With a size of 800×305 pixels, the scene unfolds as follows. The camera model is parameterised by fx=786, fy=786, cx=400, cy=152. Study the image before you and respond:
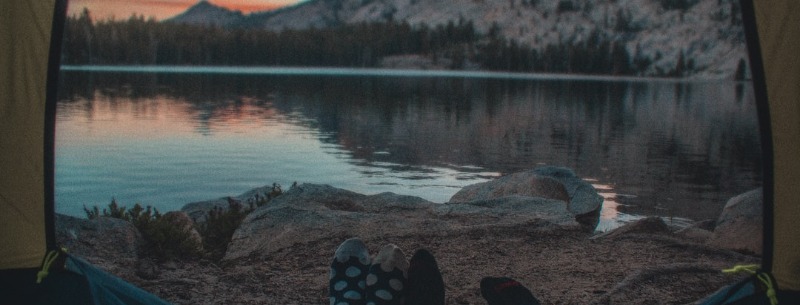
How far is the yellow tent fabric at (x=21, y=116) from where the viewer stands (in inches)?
153

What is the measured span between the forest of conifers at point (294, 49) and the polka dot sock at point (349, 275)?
12278cm

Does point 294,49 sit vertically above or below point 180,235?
above

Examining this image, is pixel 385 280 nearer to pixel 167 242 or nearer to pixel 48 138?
pixel 48 138

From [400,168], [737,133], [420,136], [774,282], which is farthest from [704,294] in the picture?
[737,133]

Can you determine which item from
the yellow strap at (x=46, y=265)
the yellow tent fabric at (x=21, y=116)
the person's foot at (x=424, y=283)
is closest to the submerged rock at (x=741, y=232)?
A: the person's foot at (x=424, y=283)

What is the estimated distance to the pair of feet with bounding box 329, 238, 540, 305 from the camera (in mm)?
4590

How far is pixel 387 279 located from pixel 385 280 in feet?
0.06

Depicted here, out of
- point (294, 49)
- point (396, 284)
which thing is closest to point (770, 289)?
point (396, 284)

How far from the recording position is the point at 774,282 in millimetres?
3854

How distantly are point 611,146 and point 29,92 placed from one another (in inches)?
1231

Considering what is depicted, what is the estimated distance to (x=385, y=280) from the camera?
15.2 feet

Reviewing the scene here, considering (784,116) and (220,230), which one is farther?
(220,230)

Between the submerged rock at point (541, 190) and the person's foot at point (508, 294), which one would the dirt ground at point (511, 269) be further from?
the submerged rock at point (541, 190)

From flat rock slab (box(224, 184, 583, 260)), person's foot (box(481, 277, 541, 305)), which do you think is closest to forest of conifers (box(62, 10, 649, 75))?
flat rock slab (box(224, 184, 583, 260))
